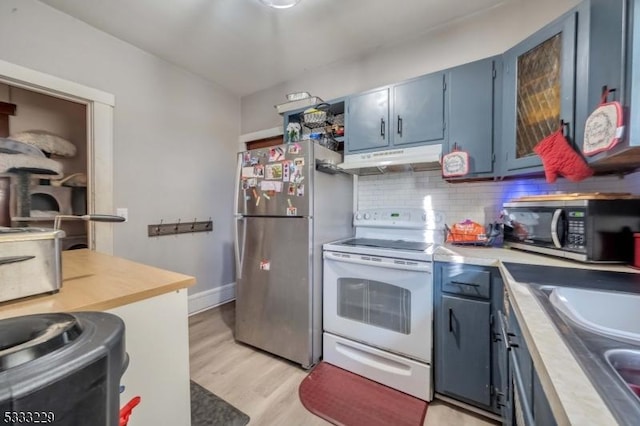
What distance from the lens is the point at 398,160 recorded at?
1.88 metres

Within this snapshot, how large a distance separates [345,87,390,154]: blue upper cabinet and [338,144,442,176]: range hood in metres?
0.07

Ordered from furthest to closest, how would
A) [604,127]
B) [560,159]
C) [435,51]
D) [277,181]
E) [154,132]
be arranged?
1. [154,132]
2. [435,51]
3. [277,181]
4. [560,159]
5. [604,127]

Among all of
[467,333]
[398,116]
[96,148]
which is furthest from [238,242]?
[467,333]

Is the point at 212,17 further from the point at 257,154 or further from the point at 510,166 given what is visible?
the point at 510,166

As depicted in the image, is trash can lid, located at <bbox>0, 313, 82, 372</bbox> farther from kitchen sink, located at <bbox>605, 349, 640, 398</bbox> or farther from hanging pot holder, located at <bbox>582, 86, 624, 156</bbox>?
hanging pot holder, located at <bbox>582, 86, 624, 156</bbox>

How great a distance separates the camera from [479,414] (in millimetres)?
1470

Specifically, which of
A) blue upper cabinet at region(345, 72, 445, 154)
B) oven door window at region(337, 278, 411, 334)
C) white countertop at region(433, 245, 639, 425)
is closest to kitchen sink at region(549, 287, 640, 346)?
white countertop at region(433, 245, 639, 425)

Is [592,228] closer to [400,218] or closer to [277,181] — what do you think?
[400,218]

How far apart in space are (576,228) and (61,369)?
5.98 ft

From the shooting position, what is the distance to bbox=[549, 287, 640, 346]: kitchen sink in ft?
2.60

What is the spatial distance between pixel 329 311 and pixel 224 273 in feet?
5.69

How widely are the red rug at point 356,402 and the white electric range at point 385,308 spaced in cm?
5

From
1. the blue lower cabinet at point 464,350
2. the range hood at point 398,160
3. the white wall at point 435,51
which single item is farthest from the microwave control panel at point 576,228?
the white wall at point 435,51

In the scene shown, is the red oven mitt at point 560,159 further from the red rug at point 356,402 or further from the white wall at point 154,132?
the white wall at point 154,132
